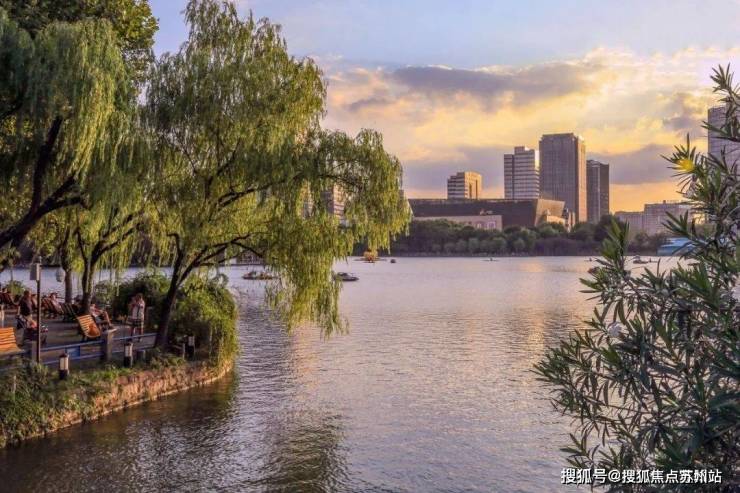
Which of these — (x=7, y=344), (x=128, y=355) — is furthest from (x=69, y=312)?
(x=7, y=344)

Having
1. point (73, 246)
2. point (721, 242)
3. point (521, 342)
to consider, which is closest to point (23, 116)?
point (73, 246)

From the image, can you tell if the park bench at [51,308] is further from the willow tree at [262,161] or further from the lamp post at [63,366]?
the lamp post at [63,366]

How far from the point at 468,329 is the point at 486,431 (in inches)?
857

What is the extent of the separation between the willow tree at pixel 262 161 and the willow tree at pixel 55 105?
2106 mm

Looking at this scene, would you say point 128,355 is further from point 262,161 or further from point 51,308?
point 51,308

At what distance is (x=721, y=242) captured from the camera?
5.55 m

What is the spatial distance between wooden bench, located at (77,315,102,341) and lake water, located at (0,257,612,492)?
3.49m

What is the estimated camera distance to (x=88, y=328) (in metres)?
20.0

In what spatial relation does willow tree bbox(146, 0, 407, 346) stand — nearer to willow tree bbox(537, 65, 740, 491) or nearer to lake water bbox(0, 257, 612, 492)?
lake water bbox(0, 257, 612, 492)

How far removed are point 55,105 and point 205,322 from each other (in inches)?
366

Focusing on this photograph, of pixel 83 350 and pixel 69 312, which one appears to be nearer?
pixel 83 350

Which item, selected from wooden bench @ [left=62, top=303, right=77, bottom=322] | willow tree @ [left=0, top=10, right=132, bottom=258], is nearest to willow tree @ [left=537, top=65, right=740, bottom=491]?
willow tree @ [left=0, top=10, right=132, bottom=258]

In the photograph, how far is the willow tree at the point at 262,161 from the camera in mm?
18547

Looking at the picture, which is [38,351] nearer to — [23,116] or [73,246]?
[23,116]
